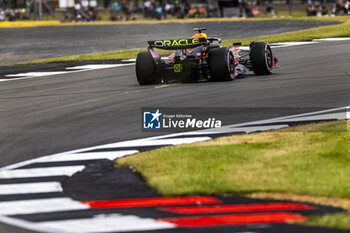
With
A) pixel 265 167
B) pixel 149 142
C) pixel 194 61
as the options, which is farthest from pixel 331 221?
pixel 194 61

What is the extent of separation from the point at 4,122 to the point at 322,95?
6.40 m

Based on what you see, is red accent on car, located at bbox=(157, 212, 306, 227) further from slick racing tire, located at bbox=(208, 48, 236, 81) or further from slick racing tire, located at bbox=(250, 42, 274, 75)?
slick racing tire, located at bbox=(250, 42, 274, 75)

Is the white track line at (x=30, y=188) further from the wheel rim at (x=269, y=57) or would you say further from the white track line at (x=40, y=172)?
the wheel rim at (x=269, y=57)

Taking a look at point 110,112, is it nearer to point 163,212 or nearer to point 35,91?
point 35,91

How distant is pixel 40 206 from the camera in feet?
27.6

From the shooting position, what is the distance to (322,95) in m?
15.7

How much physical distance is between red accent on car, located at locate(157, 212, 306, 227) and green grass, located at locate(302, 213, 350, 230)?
123 mm

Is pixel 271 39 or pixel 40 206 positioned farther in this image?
pixel 271 39

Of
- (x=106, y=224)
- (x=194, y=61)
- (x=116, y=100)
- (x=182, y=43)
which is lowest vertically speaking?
(x=116, y=100)

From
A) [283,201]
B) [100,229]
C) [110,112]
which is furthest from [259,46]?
[100,229]

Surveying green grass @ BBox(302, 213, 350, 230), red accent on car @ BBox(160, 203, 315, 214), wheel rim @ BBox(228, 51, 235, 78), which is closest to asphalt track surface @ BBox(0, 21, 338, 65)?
wheel rim @ BBox(228, 51, 235, 78)

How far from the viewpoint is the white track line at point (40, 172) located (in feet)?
33.0

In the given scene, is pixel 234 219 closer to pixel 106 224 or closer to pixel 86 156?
pixel 106 224

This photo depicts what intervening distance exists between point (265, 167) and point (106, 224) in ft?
9.30
